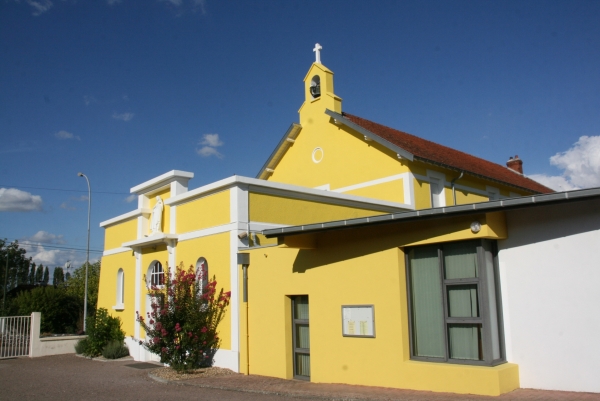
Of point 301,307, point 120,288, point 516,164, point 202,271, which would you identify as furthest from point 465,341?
point 516,164

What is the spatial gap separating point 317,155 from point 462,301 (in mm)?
13650

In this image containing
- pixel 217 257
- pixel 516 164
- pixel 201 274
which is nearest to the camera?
pixel 217 257

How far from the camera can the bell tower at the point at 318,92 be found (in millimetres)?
21688

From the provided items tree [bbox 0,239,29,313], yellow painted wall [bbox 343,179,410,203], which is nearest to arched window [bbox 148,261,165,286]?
yellow painted wall [bbox 343,179,410,203]

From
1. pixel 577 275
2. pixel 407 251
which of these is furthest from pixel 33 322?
pixel 577 275

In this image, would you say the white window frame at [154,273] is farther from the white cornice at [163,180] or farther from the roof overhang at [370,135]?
the roof overhang at [370,135]

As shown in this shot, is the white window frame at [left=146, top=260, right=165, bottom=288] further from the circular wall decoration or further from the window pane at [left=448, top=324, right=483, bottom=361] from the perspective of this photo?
the window pane at [left=448, top=324, right=483, bottom=361]

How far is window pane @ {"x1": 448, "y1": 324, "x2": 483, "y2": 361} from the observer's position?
28.9 ft

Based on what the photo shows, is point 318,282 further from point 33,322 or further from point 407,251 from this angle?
point 33,322

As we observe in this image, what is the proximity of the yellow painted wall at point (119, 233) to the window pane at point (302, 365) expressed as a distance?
965 cm

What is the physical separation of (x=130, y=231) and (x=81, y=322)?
1121 centimetres

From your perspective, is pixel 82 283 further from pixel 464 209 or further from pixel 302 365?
pixel 464 209

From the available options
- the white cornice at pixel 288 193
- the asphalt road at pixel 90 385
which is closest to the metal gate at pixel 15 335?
the asphalt road at pixel 90 385

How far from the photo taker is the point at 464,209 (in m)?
8.42
